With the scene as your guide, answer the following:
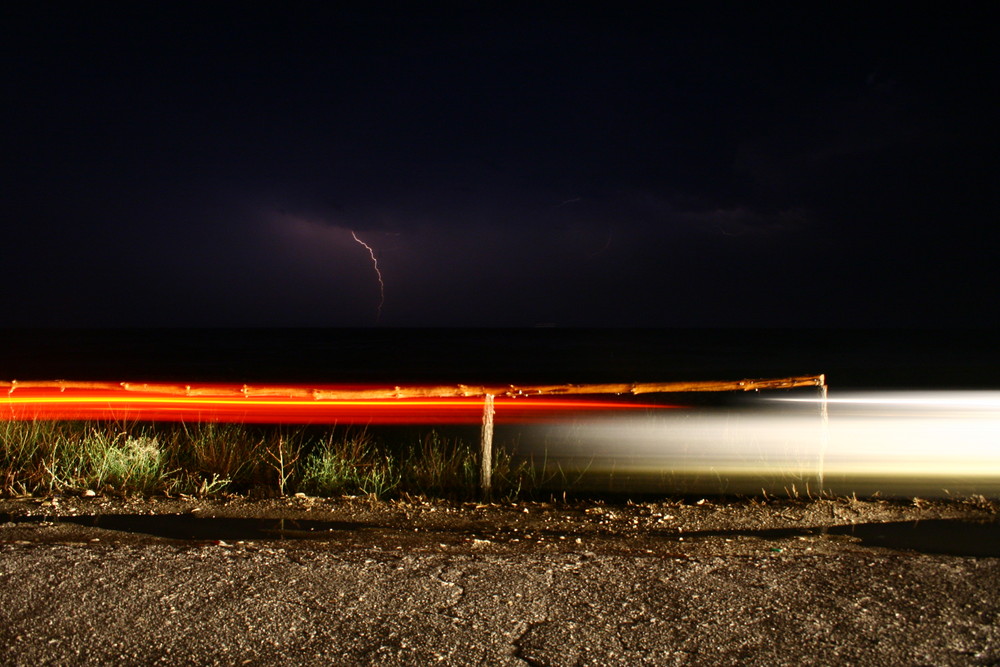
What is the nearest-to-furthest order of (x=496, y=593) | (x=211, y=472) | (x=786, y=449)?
(x=496, y=593), (x=211, y=472), (x=786, y=449)

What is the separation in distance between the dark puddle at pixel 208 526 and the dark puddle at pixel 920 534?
112 inches

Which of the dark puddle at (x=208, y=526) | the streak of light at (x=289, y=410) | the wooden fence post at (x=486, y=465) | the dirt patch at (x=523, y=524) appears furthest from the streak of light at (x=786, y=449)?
the dark puddle at (x=208, y=526)

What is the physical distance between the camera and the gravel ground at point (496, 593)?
3084 millimetres

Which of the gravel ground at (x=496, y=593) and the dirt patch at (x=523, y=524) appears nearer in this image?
the gravel ground at (x=496, y=593)

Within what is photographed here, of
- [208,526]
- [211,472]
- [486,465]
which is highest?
[486,465]

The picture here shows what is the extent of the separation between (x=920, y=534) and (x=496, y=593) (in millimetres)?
3640

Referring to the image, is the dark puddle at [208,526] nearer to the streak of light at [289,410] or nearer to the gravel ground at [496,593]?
the gravel ground at [496,593]

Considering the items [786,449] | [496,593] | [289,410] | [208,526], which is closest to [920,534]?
[496,593]

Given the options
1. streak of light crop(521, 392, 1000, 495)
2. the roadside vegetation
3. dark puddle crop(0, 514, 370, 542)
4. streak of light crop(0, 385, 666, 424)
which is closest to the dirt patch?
dark puddle crop(0, 514, 370, 542)

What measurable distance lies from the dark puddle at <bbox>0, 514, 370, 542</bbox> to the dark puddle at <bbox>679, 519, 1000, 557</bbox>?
284 cm

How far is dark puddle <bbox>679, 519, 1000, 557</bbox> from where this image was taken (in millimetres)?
4934

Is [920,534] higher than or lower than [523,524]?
higher

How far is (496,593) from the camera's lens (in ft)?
12.1

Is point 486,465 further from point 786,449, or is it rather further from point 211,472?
point 786,449
